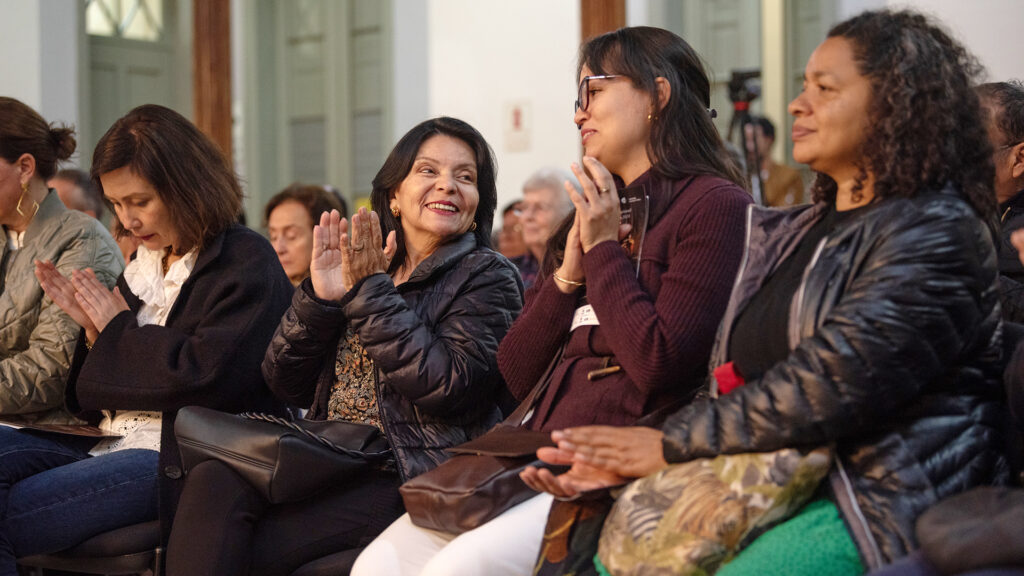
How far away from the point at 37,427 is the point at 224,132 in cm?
431

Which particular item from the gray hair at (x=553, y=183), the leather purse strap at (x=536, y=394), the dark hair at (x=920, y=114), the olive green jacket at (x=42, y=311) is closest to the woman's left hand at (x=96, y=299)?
the olive green jacket at (x=42, y=311)

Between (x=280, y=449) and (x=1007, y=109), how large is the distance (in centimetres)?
165

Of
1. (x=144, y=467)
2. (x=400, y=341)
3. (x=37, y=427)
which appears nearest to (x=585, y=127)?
(x=400, y=341)

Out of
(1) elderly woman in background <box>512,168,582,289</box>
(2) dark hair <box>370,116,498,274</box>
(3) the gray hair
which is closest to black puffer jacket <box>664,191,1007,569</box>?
(2) dark hair <box>370,116,498,274</box>

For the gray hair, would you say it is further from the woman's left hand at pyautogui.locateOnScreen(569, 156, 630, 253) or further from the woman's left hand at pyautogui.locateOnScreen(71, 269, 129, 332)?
the woman's left hand at pyautogui.locateOnScreen(569, 156, 630, 253)

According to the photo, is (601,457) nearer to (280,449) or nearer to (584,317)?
(584,317)

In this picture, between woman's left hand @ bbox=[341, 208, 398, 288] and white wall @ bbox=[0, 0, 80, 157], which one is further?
white wall @ bbox=[0, 0, 80, 157]

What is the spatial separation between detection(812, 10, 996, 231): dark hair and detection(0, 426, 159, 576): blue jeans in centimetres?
171

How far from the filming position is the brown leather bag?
186cm

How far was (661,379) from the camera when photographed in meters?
1.83

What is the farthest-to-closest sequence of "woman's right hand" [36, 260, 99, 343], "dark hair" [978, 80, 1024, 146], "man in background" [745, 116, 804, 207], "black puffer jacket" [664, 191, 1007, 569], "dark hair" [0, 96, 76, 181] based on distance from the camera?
"man in background" [745, 116, 804, 207] < "dark hair" [0, 96, 76, 181] < "woman's right hand" [36, 260, 99, 343] < "dark hair" [978, 80, 1024, 146] < "black puffer jacket" [664, 191, 1007, 569]

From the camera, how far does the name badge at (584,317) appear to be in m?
2.00

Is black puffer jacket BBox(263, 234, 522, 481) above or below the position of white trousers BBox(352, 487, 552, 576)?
above

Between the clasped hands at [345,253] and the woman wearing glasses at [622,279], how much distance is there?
36cm
